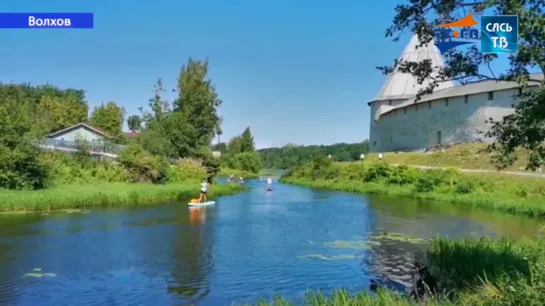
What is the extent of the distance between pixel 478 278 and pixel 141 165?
27.9 meters

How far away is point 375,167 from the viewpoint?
47.2 m

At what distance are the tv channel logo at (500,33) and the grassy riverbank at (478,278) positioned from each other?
8.03 feet

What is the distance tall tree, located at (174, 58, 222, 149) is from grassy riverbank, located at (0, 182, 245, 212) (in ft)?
43.6

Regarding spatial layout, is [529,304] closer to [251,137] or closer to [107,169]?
[107,169]

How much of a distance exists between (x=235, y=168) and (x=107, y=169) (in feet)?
158

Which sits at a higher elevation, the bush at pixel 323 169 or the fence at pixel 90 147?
the fence at pixel 90 147

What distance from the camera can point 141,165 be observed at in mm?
34156

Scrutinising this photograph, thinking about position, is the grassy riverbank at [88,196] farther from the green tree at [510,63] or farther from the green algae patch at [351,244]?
the green tree at [510,63]

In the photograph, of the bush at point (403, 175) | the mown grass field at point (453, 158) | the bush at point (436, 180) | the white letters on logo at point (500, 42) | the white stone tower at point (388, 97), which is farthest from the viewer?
the white stone tower at point (388, 97)

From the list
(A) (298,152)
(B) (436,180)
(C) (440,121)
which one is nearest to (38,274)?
(B) (436,180)

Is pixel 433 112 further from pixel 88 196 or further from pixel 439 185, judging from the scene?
pixel 88 196

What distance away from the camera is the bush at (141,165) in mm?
33906

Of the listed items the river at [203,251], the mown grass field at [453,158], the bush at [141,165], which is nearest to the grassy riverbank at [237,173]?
the mown grass field at [453,158]

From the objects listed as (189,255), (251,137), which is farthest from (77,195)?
(251,137)
